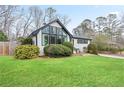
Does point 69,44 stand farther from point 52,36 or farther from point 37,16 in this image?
point 37,16

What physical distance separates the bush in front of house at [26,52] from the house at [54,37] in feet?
0.31

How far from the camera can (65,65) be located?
395 centimetres

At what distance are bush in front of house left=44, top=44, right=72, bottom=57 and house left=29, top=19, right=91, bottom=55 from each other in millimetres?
72

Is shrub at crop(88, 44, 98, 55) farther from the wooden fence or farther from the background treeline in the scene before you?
the wooden fence

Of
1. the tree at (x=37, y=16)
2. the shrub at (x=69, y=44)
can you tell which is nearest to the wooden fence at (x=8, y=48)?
the tree at (x=37, y=16)

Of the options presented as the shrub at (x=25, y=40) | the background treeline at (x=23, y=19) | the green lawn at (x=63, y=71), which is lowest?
the green lawn at (x=63, y=71)

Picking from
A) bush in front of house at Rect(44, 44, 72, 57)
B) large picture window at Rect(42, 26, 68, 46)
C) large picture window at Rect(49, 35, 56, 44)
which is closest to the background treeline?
large picture window at Rect(42, 26, 68, 46)

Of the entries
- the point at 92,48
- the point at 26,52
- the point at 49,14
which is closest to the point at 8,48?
the point at 26,52

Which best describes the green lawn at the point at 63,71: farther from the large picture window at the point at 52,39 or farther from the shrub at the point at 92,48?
the large picture window at the point at 52,39

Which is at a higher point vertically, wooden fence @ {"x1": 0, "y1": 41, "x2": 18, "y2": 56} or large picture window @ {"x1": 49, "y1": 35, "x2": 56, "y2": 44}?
large picture window @ {"x1": 49, "y1": 35, "x2": 56, "y2": 44}

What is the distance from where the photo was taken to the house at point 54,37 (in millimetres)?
4059

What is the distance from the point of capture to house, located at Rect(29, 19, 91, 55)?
4059mm

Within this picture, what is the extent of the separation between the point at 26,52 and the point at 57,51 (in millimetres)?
461
